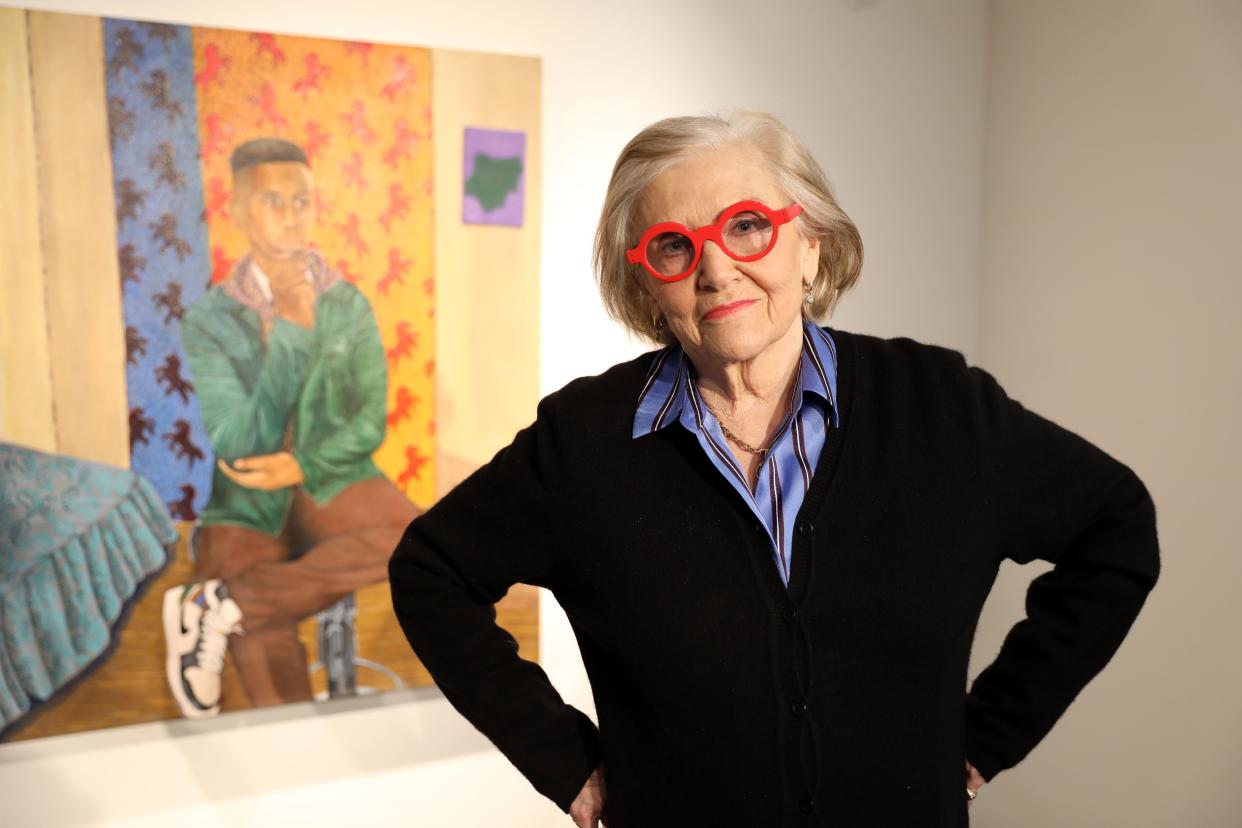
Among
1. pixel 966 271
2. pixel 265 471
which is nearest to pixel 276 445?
pixel 265 471

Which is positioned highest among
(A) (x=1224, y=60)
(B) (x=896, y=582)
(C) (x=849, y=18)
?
(C) (x=849, y=18)

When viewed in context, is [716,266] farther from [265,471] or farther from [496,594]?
[265,471]

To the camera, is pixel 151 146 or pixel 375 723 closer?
pixel 151 146

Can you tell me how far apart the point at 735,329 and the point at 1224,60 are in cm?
141

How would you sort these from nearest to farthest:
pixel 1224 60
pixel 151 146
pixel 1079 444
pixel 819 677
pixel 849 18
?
pixel 819 677 < pixel 1079 444 < pixel 151 146 < pixel 1224 60 < pixel 849 18

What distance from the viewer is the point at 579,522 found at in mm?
1197

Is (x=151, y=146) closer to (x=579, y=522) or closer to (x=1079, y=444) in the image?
(x=579, y=522)

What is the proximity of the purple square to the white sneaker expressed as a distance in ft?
2.99

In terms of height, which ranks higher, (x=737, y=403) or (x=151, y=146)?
(x=151, y=146)

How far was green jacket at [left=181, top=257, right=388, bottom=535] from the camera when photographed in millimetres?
1862

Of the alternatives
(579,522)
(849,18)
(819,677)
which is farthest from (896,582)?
(849,18)

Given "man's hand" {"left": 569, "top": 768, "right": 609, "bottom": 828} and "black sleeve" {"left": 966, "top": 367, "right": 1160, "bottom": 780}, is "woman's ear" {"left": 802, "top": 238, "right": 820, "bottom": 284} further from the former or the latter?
"man's hand" {"left": 569, "top": 768, "right": 609, "bottom": 828}

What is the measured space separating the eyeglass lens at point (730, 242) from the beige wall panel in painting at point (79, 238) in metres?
1.13

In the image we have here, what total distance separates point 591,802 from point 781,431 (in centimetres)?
59
